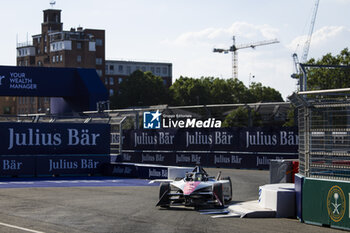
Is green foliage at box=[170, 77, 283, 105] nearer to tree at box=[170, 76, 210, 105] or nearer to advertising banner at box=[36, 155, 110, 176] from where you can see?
tree at box=[170, 76, 210, 105]

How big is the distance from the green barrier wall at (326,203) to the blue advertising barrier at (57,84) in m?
27.5

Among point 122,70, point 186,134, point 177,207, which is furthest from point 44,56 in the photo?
point 177,207

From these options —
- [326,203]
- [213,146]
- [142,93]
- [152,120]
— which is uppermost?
[142,93]

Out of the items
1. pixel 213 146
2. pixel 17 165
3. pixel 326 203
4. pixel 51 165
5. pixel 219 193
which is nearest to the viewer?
pixel 326 203

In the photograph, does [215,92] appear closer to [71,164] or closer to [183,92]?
[183,92]

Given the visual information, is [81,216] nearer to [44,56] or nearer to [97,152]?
[97,152]

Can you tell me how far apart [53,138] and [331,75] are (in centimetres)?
3695

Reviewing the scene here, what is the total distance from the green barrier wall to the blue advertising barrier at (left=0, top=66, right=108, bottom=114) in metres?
27.5

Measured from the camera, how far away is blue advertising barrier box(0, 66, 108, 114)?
37688mm

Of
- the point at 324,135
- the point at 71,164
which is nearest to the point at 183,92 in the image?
the point at 71,164

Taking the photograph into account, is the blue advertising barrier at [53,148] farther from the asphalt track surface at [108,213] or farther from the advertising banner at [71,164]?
the asphalt track surface at [108,213]

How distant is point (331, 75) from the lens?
2318 inches

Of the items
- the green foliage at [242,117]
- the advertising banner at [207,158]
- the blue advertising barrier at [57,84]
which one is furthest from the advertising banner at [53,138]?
the blue advertising barrier at [57,84]

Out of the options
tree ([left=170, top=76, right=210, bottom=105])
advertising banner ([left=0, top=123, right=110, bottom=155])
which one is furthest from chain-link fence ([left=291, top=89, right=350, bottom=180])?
tree ([left=170, top=76, right=210, bottom=105])
